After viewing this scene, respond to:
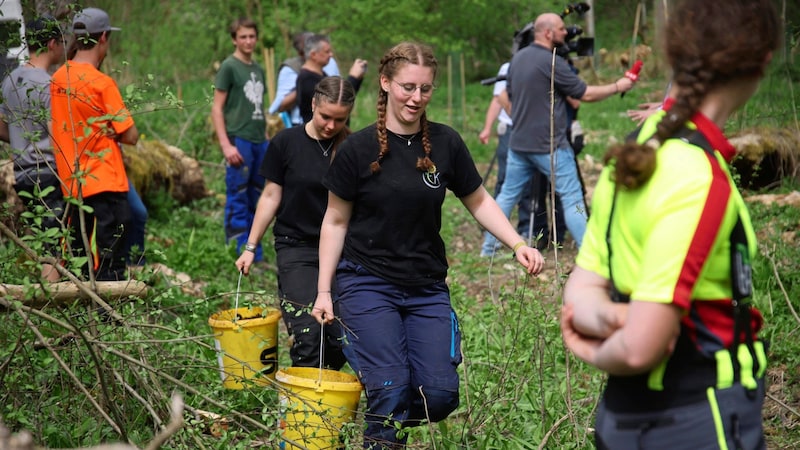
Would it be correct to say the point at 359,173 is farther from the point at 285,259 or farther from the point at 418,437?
the point at 418,437

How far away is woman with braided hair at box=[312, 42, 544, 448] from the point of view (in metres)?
3.80

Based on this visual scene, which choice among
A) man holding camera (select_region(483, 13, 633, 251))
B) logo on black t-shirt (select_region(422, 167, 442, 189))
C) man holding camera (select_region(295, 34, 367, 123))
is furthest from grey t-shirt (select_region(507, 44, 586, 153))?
logo on black t-shirt (select_region(422, 167, 442, 189))

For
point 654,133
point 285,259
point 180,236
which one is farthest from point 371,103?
point 654,133

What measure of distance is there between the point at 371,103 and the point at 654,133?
1684 cm

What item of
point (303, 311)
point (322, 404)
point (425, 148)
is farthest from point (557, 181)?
point (322, 404)

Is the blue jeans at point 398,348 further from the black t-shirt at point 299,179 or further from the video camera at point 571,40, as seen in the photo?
the video camera at point 571,40

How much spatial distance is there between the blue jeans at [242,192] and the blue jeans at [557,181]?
2171 millimetres

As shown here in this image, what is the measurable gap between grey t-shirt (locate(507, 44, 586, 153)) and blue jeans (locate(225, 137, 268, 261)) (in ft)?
7.48

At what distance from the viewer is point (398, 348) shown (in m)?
3.82

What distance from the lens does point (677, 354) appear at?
206 cm

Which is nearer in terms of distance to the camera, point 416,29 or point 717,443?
point 717,443

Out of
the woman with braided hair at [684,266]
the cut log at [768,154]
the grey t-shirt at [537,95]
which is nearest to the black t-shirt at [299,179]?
the woman with braided hair at [684,266]

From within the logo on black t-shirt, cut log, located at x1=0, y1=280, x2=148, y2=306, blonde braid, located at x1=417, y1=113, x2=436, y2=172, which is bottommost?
cut log, located at x1=0, y1=280, x2=148, y2=306

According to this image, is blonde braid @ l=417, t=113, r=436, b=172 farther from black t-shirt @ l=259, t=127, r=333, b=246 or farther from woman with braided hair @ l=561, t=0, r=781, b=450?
woman with braided hair @ l=561, t=0, r=781, b=450
